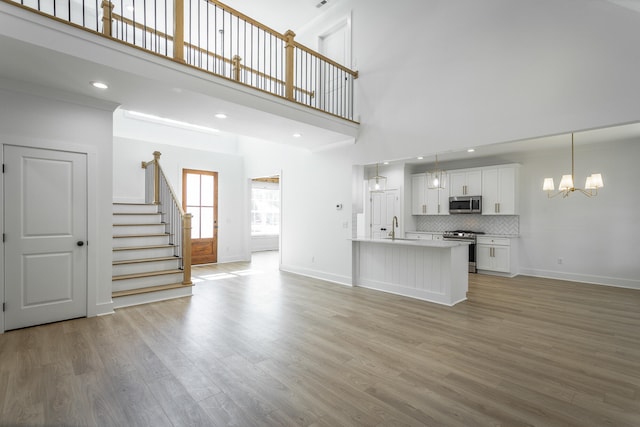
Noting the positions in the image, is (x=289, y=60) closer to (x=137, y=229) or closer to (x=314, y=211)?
(x=314, y=211)

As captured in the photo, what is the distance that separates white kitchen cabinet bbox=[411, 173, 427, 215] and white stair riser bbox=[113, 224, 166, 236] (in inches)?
234

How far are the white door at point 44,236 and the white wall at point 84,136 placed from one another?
0.08m

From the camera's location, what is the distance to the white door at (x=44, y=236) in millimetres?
3551

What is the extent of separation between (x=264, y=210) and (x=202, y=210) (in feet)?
10.4

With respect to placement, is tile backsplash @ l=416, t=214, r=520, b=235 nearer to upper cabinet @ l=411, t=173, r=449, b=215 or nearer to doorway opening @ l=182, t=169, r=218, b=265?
upper cabinet @ l=411, t=173, r=449, b=215

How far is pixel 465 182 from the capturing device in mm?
7508

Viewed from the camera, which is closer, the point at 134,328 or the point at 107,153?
the point at 134,328

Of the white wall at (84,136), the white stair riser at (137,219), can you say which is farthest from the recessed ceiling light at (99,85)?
the white stair riser at (137,219)

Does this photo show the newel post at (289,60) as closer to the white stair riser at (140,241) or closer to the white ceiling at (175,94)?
the white ceiling at (175,94)

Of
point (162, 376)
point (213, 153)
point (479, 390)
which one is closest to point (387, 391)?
point (479, 390)

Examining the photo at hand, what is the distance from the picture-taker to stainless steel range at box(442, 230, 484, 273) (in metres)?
7.28

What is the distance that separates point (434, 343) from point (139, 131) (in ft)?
24.9

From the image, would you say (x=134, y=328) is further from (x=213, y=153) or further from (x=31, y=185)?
(x=213, y=153)

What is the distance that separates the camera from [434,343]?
3.27m
